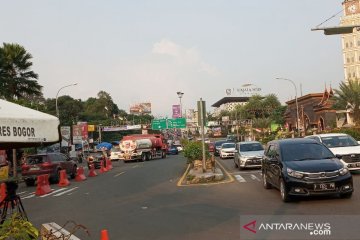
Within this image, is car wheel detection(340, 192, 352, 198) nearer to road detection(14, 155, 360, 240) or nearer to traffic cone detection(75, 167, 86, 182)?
road detection(14, 155, 360, 240)

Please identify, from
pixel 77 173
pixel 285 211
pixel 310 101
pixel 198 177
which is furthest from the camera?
pixel 310 101

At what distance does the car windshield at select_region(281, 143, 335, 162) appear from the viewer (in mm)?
12094

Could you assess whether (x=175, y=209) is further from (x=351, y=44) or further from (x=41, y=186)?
(x=351, y=44)

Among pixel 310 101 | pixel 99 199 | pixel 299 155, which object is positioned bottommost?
pixel 99 199

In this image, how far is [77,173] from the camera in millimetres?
25312

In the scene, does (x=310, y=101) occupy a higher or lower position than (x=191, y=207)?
higher

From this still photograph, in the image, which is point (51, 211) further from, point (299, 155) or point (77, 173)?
point (77, 173)

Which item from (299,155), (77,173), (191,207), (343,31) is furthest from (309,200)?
(77,173)

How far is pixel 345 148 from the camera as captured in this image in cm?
1694

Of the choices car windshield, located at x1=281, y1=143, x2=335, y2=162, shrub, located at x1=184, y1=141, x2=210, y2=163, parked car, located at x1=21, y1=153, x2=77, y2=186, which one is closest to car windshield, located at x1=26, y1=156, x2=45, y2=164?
parked car, located at x1=21, y1=153, x2=77, y2=186

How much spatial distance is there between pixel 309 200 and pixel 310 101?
6707 centimetres

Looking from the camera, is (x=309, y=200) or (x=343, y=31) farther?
(x=343, y=31)

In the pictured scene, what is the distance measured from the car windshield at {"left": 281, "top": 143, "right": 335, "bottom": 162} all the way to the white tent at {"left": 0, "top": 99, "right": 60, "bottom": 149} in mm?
7462

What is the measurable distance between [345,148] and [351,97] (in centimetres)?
3009
